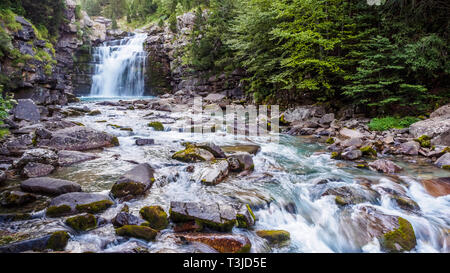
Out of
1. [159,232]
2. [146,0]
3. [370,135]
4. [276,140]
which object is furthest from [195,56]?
[146,0]

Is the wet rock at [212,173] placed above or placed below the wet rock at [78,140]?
below

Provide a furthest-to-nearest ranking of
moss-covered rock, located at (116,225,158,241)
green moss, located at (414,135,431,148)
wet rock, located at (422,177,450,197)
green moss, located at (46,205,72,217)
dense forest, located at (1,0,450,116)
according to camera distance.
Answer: dense forest, located at (1,0,450,116)
green moss, located at (414,135,431,148)
wet rock, located at (422,177,450,197)
green moss, located at (46,205,72,217)
moss-covered rock, located at (116,225,158,241)

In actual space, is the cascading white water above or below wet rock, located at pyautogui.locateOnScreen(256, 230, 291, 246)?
above

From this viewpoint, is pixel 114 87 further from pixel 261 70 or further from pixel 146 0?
pixel 146 0

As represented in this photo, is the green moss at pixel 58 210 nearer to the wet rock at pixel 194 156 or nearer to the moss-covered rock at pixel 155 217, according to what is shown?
the moss-covered rock at pixel 155 217

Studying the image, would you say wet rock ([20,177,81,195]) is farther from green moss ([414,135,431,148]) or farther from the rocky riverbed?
green moss ([414,135,431,148])

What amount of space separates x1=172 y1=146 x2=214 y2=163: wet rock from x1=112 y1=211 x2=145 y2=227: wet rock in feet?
10.2

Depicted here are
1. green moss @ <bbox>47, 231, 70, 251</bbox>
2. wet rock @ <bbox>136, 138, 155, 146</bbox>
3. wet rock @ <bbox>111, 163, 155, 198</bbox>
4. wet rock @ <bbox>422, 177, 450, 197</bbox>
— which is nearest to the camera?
green moss @ <bbox>47, 231, 70, 251</bbox>

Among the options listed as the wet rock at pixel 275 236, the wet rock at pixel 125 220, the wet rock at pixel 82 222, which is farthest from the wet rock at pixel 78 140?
the wet rock at pixel 275 236

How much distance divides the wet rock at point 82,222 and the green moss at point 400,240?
438cm

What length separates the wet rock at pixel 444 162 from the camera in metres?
6.05

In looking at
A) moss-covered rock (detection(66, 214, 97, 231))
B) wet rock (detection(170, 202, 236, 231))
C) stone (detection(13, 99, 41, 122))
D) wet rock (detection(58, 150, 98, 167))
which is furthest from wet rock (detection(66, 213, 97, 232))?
stone (detection(13, 99, 41, 122))

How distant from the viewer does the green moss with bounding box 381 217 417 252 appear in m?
3.35

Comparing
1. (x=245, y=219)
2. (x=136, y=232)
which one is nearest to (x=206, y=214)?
(x=245, y=219)
